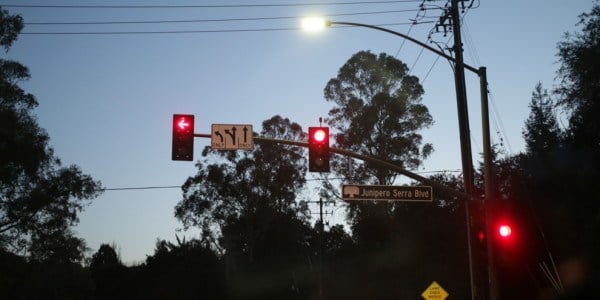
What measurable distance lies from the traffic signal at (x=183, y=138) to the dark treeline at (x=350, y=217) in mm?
4698

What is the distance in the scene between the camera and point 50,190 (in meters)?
39.4

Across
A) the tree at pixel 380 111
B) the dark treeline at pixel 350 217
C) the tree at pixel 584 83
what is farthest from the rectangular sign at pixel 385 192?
the tree at pixel 380 111

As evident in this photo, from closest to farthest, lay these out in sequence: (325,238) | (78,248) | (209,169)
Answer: (78,248)
(209,169)
(325,238)

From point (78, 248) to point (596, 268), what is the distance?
115 feet

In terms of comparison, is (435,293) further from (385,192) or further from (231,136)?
(231,136)

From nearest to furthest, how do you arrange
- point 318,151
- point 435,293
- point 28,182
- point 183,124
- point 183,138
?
point 183,138, point 183,124, point 318,151, point 435,293, point 28,182

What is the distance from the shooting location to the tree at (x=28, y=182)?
1420 inches

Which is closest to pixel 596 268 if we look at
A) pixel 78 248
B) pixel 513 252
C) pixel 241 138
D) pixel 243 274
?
pixel 513 252

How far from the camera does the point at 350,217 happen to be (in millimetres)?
47281

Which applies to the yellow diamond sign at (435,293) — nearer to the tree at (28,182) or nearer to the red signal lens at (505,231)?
the red signal lens at (505,231)

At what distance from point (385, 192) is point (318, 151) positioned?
2.62 meters

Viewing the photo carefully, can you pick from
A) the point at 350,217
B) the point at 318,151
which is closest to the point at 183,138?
the point at 318,151

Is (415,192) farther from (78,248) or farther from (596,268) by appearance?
(78,248)

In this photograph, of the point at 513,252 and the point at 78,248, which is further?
the point at 78,248
